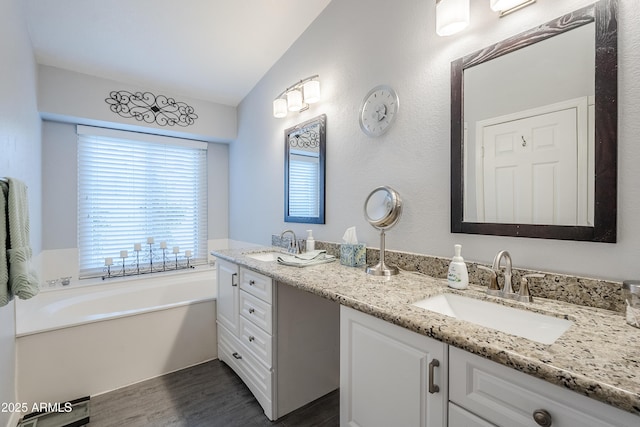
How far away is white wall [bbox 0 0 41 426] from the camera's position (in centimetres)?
138

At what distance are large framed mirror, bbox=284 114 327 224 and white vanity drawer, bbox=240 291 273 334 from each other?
71 centimetres

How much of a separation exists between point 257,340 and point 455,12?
1941mm

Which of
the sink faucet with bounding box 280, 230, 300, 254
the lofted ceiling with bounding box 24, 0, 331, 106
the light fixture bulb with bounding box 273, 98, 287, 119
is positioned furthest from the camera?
the light fixture bulb with bounding box 273, 98, 287, 119

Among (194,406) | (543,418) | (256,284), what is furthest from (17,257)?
(543,418)

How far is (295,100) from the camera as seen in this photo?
2.17m

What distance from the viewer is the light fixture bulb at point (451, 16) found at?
116 centimetres

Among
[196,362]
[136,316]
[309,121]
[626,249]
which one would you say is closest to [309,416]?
[196,362]

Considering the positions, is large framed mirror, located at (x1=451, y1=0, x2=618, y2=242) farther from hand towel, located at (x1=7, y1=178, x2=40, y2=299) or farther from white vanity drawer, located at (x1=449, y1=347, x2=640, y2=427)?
hand towel, located at (x1=7, y1=178, x2=40, y2=299)

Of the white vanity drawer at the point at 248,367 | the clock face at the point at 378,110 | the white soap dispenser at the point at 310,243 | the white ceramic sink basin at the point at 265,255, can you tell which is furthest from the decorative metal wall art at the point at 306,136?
the white vanity drawer at the point at 248,367

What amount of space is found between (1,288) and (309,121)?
1857 millimetres

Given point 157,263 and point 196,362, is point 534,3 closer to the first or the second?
point 196,362

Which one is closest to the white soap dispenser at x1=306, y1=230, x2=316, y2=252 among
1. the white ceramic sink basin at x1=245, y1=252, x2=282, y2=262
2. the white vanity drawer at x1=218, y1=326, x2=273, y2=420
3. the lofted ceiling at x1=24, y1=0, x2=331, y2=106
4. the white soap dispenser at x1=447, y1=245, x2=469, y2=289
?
the white ceramic sink basin at x1=245, y1=252, x2=282, y2=262

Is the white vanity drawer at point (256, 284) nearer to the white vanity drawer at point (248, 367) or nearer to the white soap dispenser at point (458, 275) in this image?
the white vanity drawer at point (248, 367)

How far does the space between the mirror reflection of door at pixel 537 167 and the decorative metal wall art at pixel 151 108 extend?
290 cm
